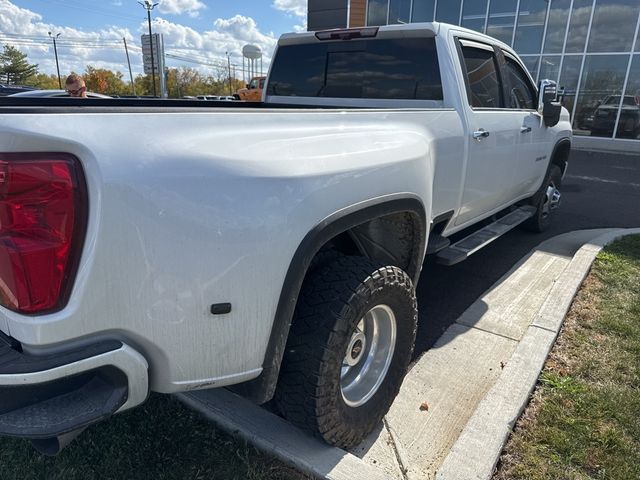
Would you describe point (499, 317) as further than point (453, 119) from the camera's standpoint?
Yes

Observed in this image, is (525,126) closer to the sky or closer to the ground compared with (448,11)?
closer to the ground

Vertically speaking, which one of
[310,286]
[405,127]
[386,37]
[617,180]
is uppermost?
[386,37]

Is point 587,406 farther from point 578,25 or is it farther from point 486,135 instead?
point 578,25

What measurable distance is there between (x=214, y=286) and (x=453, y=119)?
2.17 m

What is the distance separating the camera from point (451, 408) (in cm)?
271

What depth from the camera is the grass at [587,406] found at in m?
2.30

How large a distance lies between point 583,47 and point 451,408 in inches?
677

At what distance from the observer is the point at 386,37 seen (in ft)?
12.2

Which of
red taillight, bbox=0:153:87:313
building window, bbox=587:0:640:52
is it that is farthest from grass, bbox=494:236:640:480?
building window, bbox=587:0:640:52

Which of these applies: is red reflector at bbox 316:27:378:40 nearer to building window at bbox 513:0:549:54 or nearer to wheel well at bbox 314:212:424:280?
wheel well at bbox 314:212:424:280

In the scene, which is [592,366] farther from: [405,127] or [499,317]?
[405,127]

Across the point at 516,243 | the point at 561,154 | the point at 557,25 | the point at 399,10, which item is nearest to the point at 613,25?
the point at 557,25

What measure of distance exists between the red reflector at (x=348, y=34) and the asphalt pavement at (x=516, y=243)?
2153 millimetres

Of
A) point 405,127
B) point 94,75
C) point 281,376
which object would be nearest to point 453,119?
point 405,127
